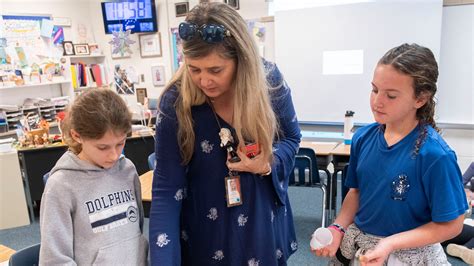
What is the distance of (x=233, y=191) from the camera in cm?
99

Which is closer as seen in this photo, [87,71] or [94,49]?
[87,71]

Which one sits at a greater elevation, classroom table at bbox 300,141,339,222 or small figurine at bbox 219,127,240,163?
small figurine at bbox 219,127,240,163

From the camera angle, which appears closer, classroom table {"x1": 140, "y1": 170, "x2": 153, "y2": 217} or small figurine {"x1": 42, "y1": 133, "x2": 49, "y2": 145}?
classroom table {"x1": 140, "y1": 170, "x2": 153, "y2": 217}

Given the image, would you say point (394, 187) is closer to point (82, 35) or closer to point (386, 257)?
point (386, 257)

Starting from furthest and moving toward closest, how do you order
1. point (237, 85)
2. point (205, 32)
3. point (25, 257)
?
point (25, 257) < point (237, 85) < point (205, 32)

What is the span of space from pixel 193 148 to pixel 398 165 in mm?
560

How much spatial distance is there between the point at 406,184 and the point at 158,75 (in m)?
4.83

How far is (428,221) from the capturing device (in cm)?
100

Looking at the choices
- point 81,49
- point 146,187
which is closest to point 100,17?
point 81,49

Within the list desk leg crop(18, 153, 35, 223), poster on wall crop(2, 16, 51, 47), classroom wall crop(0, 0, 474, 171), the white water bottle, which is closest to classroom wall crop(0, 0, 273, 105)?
classroom wall crop(0, 0, 474, 171)

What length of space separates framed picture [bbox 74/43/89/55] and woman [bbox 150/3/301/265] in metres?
4.98

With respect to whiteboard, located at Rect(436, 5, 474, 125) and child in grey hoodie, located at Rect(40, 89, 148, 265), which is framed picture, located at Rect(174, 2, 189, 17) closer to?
whiteboard, located at Rect(436, 5, 474, 125)

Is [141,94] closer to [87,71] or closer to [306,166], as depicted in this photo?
[87,71]

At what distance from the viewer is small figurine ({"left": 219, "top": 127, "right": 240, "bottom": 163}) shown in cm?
97
